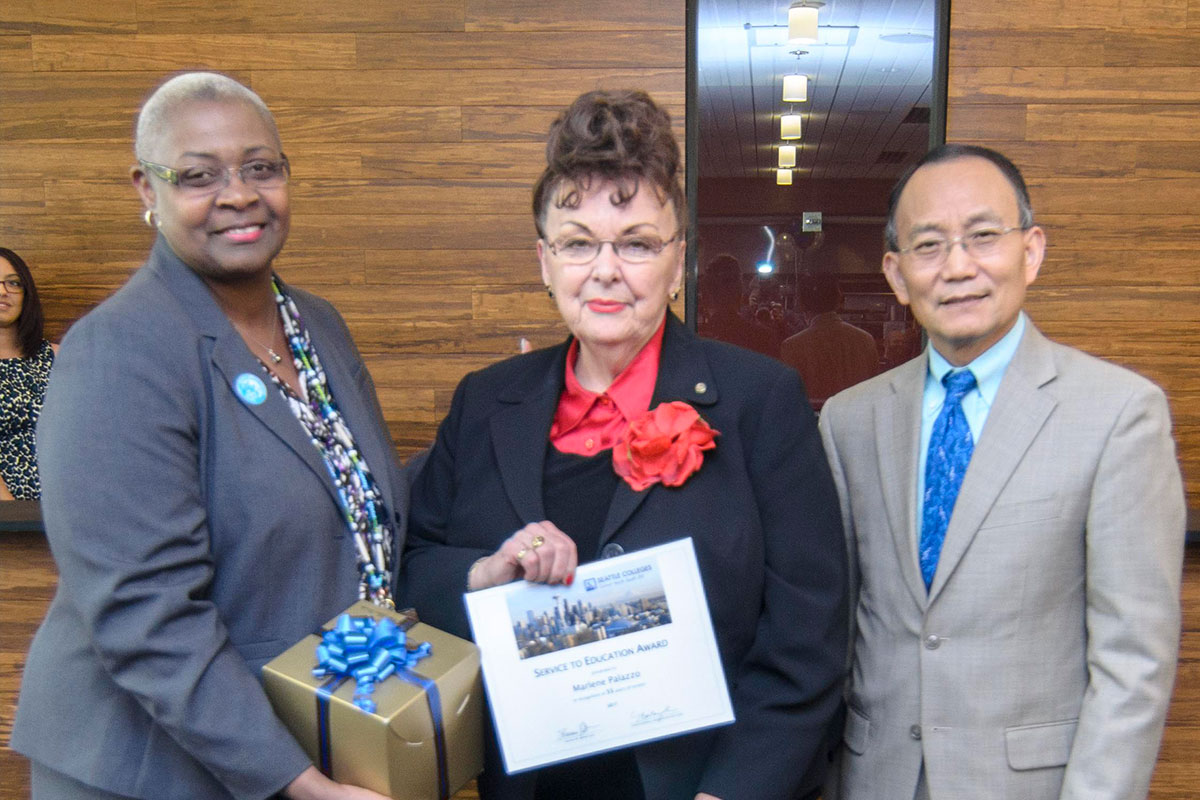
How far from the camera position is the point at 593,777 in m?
1.65

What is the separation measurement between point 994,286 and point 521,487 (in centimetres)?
89

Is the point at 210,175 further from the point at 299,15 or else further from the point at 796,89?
the point at 796,89

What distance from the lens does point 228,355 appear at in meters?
1.58

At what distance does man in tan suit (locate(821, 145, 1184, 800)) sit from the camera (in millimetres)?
1559

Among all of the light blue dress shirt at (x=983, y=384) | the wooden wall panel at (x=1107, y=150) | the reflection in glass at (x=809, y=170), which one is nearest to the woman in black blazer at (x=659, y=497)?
the light blue dress shirt at (x=983, y=384)

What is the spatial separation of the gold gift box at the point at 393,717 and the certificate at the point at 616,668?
6cm

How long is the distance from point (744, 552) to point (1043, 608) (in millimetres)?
509

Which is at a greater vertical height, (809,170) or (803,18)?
(803,18)

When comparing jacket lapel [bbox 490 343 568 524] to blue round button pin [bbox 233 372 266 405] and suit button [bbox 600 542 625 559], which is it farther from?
blue round button pin [bbox 233 372 266 405]

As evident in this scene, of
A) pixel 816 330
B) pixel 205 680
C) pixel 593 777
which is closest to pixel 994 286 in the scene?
pixel 593 777

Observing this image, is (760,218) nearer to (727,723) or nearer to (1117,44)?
(1117,44)

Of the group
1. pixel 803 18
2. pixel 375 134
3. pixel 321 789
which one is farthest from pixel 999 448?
pixel 375 134

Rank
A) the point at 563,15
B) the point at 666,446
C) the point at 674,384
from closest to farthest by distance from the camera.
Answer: the point at 666,446, the point at 674,384, the point at 563,15
